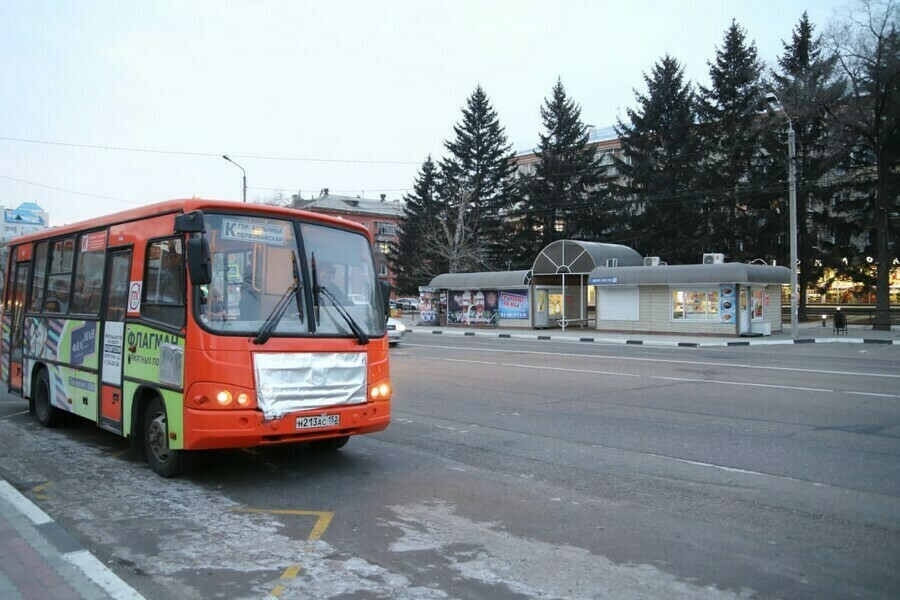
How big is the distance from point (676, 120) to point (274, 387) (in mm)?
51712

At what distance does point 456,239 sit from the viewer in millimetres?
48812

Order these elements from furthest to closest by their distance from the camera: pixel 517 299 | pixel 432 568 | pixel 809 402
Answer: pixel 517 299, pixel 809 402, pixel 432 568

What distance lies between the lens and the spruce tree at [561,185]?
5650 cm

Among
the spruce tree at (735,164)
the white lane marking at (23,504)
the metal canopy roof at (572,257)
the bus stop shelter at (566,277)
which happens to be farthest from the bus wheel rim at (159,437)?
the spruce tree at (735,164)

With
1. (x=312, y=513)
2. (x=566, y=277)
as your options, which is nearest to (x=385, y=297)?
(x=312, y=513)

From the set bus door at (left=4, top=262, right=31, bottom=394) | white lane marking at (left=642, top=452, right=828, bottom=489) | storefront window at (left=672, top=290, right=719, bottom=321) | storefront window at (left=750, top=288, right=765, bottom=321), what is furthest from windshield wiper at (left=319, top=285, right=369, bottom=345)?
storefront window at (left=750, top=288, right=765, bottom=321)

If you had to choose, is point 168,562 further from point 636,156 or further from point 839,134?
point 636,156

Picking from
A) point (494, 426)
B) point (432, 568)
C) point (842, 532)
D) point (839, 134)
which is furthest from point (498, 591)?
point (839, 134)

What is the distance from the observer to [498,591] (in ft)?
13.2

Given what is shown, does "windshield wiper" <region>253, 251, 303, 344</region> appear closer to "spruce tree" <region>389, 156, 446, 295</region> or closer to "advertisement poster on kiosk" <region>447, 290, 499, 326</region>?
"advertisement poster on kiosk" <region>447, 290, 499, 326</region>

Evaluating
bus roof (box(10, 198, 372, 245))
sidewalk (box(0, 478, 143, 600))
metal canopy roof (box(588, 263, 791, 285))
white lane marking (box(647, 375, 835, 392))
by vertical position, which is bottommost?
sidewalk (box(0, 478, 143, 600))

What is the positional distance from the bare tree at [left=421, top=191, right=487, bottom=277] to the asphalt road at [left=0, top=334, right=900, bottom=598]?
129 ft

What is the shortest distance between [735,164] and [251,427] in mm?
49543

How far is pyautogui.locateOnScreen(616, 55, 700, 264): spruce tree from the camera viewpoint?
167 ft
